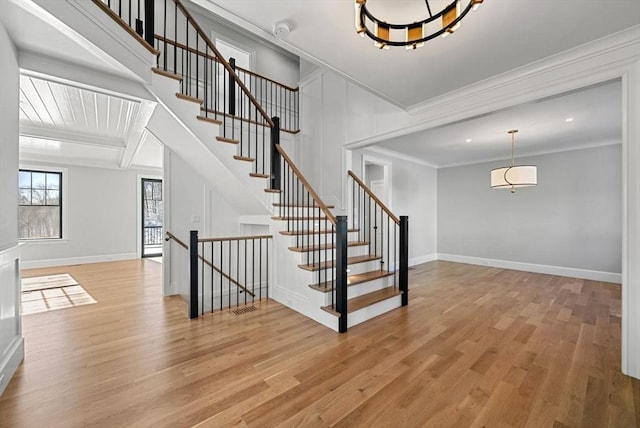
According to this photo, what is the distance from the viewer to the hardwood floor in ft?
5.46

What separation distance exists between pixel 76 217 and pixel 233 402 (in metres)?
7.54

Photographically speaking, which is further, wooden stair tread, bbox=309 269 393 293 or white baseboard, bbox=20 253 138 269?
white baseboard, bbox=20 253 138 269

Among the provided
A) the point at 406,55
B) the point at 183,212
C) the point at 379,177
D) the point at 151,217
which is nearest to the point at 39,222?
the point at 151,217

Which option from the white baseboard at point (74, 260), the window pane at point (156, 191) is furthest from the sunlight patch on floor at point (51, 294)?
the window pane at point (156, 191)

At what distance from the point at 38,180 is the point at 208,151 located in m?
6.26

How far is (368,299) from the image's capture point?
10.9ft

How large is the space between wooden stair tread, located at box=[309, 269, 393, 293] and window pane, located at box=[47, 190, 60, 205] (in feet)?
24.0

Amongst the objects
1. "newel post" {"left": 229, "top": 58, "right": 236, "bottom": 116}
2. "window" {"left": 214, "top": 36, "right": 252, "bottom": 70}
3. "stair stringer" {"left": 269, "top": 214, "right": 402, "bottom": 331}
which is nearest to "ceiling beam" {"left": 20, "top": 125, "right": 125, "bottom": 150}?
"newel post" {"left": 229, "top": 58, "right": 236, "bottom": 116}

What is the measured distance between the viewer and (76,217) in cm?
669

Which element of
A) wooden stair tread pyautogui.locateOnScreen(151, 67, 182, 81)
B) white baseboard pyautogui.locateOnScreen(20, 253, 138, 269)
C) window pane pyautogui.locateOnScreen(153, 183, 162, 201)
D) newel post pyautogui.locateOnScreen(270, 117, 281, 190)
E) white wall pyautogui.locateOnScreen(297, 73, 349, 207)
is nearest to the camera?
wooden stair tread pyautogui.locateOnScreen(151, 67, 182, 81)

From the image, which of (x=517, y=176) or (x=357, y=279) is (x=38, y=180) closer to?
(x=357, y=279)

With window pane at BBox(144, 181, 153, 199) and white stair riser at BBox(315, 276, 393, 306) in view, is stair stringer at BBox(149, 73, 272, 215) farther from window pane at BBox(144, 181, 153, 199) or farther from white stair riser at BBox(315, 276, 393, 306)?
window pane at BBox(144, 181, 153, 199)

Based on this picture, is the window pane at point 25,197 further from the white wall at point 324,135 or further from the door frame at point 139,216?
the white wall at point 324,135

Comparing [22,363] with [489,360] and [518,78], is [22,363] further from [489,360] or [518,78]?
[518,78]
